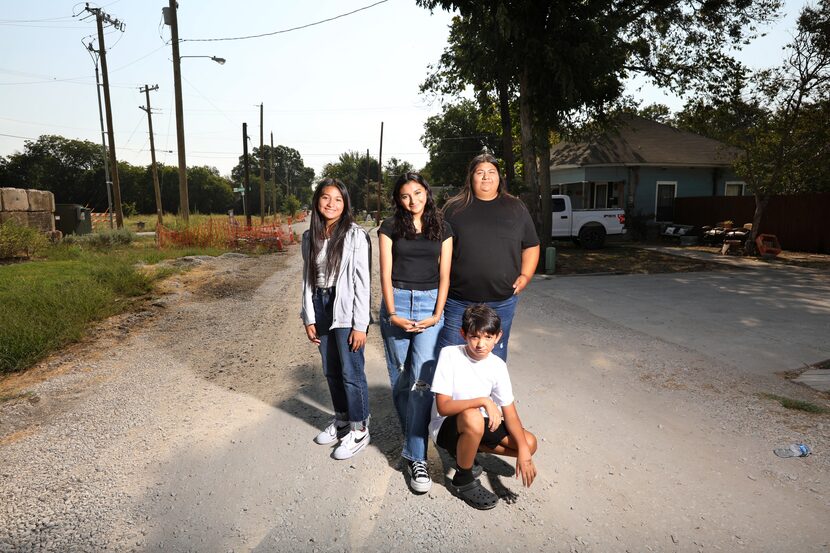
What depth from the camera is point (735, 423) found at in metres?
3.81

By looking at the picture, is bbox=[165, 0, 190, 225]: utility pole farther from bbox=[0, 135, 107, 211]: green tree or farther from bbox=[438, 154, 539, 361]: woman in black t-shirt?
bbox=[0, 135, 107, 211]: green tree

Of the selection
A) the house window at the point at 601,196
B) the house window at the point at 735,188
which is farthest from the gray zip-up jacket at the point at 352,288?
the house window at the point at 735,188

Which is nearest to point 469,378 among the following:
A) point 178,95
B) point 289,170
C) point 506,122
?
point 506,122

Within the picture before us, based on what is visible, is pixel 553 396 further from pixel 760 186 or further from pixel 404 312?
pixel 760 186

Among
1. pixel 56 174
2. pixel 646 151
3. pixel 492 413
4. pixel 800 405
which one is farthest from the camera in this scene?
pixel 56 174

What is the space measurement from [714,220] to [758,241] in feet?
18.5

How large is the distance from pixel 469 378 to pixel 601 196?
23.2 meters

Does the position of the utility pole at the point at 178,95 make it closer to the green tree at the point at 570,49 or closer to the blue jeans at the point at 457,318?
the green tree at the point at 570,49

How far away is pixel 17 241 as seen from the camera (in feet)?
42.6

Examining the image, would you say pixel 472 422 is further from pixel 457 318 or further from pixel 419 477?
pixel 457 318

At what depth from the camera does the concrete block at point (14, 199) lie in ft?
49.8

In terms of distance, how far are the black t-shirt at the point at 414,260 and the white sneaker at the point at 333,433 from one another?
1236mm

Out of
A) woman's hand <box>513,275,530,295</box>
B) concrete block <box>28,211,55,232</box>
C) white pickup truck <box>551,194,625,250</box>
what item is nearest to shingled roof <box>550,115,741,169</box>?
white pickup truck <box>551,194,625,250</box>

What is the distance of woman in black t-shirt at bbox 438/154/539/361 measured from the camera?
3139 millimetres
